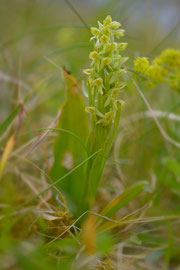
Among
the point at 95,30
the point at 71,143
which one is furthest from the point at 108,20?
the point at 71,143

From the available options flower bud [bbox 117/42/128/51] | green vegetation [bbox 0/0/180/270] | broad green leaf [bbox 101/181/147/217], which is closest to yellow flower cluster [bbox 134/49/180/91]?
green vegetation [bbox 0/0/180/270]

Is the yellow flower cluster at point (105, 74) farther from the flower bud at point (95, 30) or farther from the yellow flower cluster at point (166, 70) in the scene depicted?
the yellow flower cluster at point (166, 70)

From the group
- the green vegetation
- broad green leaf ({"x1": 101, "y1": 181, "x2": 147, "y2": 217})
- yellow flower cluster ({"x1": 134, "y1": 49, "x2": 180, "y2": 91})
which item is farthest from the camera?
yellow flower cluster ({"x1": 134, "y1": 49, "x2": 180, "y2": 91})

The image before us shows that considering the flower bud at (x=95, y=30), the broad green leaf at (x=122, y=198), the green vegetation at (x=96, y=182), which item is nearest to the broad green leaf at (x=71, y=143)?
the green vegetation at (x=96, y=182)

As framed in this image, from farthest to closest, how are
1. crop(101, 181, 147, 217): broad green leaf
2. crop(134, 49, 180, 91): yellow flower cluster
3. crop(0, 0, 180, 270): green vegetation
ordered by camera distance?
1. crop(134, 49, 180, 91): yellow flower cluster
2. crop(101, 181, 147, 217): broad green leaf
3. crop(0, 0, 180, 270): green vegetation

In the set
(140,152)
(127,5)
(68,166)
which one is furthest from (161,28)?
(68,166)

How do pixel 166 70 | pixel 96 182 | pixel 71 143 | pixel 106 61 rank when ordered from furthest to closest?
pixel 166 70
pixel 71 143
pixel 96 182
pixel 106 61

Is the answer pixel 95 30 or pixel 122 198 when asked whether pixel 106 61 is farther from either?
pixel 122 198

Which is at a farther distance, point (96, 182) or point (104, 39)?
point (96, 182)

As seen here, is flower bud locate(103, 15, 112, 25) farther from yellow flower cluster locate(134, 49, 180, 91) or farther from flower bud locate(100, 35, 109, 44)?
yellow flower cluster locate(134, 49, 180, 91)
